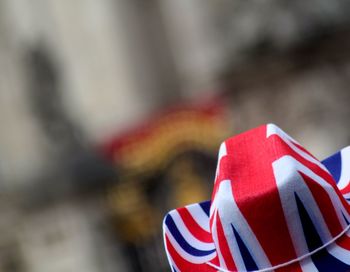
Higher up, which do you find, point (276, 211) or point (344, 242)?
point (276, 211)

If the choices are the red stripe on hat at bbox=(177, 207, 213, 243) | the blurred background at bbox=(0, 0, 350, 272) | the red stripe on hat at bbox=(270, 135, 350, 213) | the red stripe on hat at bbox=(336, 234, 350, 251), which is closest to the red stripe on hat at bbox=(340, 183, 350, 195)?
the red stripe on hat at bbox=(270, 135, 350, 213)

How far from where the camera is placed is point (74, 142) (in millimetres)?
9992

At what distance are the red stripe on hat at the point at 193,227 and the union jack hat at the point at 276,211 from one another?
0.15 m

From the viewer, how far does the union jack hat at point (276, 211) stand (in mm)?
2072

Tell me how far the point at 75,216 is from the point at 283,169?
303 inches

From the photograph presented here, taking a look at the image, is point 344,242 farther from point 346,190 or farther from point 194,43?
point 194,43

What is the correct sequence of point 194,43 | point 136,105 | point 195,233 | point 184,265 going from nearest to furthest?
point 184,265 < point 195,233 < point 194,43 < point 136,105

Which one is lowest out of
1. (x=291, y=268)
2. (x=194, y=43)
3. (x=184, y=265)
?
(x=291, y=268)

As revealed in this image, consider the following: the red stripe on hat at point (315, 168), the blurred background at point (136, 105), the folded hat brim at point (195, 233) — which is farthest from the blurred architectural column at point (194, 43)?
the red stripe on hat at point (315, 168)

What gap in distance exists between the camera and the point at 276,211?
2.08 meters

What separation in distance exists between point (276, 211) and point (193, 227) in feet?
1.20

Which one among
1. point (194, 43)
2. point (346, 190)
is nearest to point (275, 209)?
point (346, 190)

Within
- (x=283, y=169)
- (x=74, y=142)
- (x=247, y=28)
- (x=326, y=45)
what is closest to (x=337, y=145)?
(x=326, y=45)

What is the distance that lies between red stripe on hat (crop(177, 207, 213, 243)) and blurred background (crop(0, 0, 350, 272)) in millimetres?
6757
